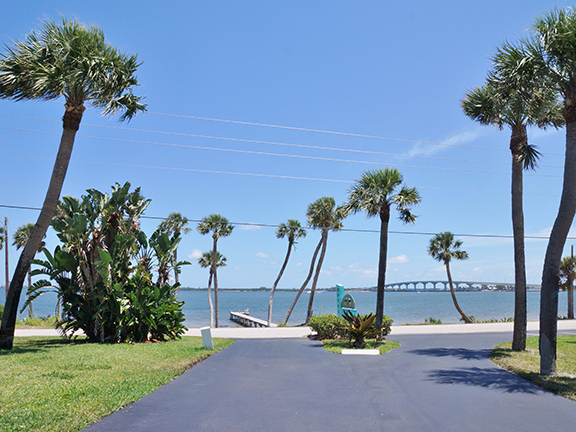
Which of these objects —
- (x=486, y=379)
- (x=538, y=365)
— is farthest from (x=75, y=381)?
(x=538, y=365)

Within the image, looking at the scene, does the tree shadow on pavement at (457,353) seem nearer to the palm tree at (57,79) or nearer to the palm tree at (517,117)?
the palm tree at (517,117)

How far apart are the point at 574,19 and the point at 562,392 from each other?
818 centimetres

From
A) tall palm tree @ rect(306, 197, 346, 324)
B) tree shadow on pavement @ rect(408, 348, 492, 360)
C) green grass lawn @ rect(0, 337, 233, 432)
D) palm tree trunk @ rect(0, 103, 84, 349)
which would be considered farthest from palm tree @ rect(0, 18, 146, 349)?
tall palm tree @ rect(306, 197, 346, 324)

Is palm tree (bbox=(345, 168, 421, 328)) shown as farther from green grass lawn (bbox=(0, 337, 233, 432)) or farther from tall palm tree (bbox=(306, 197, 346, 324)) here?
tall palm tree (bbox=(306, 197, 346, 324))

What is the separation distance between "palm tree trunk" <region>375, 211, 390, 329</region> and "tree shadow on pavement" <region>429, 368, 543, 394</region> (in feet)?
20.6

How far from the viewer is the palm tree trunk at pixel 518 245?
1312 centimetres

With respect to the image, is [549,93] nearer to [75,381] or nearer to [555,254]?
[555,254]

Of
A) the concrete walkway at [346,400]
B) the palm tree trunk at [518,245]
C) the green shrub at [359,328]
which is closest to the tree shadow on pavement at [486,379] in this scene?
the concrete walkway at [346,400]

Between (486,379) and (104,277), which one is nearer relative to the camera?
(486,379)

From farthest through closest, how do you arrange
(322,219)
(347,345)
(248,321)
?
(248,321) < (322,219) < (347,345)

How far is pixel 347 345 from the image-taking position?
1496cm

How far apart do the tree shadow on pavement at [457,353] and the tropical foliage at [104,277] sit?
981 cm

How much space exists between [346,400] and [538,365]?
6419mm

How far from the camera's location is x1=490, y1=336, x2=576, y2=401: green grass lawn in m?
7.90
